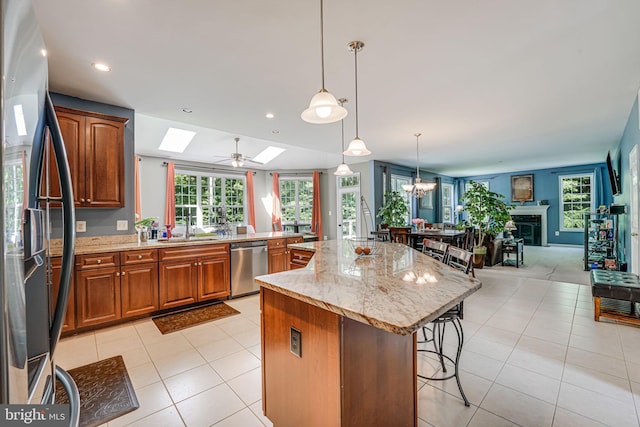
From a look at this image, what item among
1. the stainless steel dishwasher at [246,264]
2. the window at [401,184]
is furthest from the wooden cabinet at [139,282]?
the window at [401,184]

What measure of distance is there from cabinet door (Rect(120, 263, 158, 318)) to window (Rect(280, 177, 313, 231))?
5.57 metres

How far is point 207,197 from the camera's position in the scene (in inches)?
298

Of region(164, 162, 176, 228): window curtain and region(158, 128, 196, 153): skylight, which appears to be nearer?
region(158, 128, 196, 153): skylight

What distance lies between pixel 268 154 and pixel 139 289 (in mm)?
4875

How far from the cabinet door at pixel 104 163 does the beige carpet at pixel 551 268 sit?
5969 mm

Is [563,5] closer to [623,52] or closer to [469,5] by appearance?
[469,5]

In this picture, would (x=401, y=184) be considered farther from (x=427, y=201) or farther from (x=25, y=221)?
(x=25, y=221)

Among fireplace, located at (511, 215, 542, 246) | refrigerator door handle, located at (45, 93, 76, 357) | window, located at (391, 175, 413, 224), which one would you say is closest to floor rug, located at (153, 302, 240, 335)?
refrigerator door handle, located at (45, 93, 76, 357)

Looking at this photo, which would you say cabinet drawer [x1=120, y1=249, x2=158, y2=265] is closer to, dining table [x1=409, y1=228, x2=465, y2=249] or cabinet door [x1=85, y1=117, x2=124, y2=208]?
cabinet door [x1=85, y1=117, x2=124, y2=208]

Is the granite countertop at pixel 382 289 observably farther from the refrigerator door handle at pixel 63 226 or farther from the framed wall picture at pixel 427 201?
the framed wall picture at pixel 427 201

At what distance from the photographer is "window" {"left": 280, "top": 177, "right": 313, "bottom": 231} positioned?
28.7 ft

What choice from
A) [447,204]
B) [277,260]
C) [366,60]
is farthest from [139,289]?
[447,204]

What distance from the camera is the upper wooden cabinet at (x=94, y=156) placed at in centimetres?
292

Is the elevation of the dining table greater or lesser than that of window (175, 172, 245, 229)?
lesser
